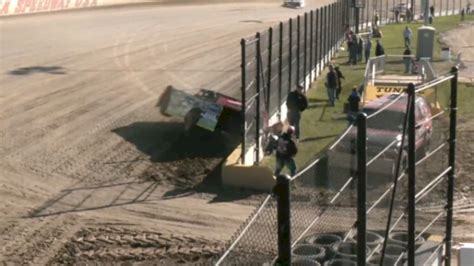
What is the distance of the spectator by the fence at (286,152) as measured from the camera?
1645 centimetres

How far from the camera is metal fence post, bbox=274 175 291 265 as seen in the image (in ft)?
18.5

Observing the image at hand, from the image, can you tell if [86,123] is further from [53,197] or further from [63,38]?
[63,38]

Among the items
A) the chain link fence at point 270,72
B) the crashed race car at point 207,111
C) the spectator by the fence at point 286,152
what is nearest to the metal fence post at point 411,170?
the spectator by the fence at point 286,152

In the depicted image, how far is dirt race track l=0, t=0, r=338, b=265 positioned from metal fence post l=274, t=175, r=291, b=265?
7.24 m

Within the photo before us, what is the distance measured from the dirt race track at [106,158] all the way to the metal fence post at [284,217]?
7243 mm

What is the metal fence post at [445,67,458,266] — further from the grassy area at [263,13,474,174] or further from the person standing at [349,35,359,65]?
the person standing at [349,35,359,65]

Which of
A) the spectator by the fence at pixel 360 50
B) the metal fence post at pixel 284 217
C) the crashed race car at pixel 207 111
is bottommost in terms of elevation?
the spectator by the fence at pixel 360 50

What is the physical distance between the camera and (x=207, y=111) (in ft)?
66.6

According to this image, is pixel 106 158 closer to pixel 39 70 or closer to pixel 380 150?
pixel 380 150

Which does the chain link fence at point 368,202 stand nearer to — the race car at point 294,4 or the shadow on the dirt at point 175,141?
the shadow on the dirt at point 175,141

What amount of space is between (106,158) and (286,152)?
4.79m

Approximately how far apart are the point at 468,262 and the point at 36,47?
105 feet

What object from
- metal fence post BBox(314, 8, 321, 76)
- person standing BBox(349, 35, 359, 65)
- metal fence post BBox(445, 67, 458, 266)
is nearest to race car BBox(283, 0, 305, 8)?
person standing BBox(349, 35, 359, 65)

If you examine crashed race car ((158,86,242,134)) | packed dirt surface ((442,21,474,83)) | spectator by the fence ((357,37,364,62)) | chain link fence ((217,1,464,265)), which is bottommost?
packed dirt surface ((442,21,474,83))
